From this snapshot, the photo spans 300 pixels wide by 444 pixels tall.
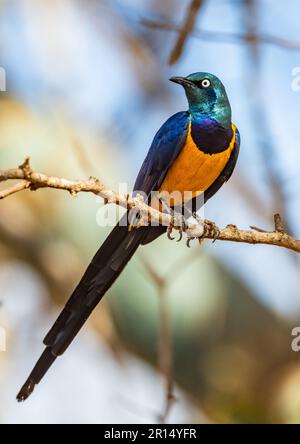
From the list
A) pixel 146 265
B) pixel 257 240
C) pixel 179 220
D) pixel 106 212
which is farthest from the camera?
pixel 106 212

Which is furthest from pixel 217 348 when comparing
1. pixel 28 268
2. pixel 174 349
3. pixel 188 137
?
pixel 188 137

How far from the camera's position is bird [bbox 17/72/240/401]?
5.75 m

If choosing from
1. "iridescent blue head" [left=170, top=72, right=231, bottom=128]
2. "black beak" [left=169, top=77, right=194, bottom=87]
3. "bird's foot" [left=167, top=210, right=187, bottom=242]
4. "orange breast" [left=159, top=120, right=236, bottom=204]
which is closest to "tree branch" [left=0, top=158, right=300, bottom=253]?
"bird's foot" [left=167, top=210, right=187, bottom=242]

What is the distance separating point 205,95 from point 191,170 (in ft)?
2.00

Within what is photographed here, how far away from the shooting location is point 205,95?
6219 mm

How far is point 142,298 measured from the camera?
795 cm

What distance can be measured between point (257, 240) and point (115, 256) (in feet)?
3.89

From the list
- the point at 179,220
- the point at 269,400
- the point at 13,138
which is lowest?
the point at 269,400

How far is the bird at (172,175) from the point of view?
5.75 metres

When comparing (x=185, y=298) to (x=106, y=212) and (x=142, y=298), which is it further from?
(x=106, y=212)

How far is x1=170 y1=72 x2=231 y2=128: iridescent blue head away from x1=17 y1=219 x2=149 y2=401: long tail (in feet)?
3.55

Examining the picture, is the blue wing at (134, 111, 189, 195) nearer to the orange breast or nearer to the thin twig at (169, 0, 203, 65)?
the orange breast

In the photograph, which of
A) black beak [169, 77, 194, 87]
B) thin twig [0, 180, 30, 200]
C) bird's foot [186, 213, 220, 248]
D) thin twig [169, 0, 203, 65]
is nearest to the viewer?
thin twig [0, 180, 30, 200]

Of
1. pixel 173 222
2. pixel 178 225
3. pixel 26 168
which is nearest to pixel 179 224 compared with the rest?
pixel 178 225
